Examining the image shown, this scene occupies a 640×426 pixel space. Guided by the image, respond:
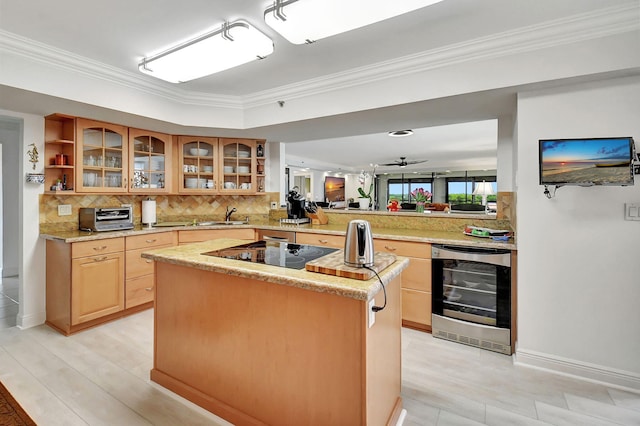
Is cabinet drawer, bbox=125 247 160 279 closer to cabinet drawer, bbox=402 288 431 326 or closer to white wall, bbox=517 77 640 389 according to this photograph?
cabinet drawer, bbox=402 288 431 326

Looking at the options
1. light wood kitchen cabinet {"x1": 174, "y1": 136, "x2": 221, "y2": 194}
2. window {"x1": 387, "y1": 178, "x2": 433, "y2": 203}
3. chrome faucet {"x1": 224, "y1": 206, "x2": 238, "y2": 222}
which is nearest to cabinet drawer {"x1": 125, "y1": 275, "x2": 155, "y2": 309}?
light wood kitchen cabinet {"x1": 174, "y1": 136, "x2": 221, "y2": 194}

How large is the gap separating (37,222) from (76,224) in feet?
1.13

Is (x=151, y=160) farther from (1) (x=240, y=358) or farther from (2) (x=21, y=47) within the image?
(1) (x=240, y=358)

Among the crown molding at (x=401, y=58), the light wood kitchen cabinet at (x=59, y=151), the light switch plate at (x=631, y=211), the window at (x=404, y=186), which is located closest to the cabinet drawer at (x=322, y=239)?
the crown molding at (x=401, y=58)

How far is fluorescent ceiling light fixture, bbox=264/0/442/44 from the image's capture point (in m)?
1.60

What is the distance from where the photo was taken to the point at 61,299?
9.42 ft

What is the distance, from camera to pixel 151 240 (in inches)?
133

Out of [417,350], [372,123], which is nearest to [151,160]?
[372,123]

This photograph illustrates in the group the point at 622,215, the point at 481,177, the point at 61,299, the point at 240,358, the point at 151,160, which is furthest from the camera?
the point at 481,177

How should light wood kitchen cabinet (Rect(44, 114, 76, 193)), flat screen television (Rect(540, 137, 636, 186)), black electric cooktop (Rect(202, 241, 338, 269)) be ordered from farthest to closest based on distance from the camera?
1. light wood kitchen cabinet (Rect(44, 114, 76, 193))
2. flat screen television (Rect(540, 137, 636, 186))
3. black electric cooktop (Rect(202, 241, 338, 269))

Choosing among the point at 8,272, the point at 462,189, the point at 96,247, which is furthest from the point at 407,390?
the point at 462,189

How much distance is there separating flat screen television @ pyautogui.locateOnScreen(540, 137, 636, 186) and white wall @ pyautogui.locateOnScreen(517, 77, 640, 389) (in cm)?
16

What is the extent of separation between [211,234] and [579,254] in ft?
11.8

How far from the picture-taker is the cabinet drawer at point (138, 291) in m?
3.22
